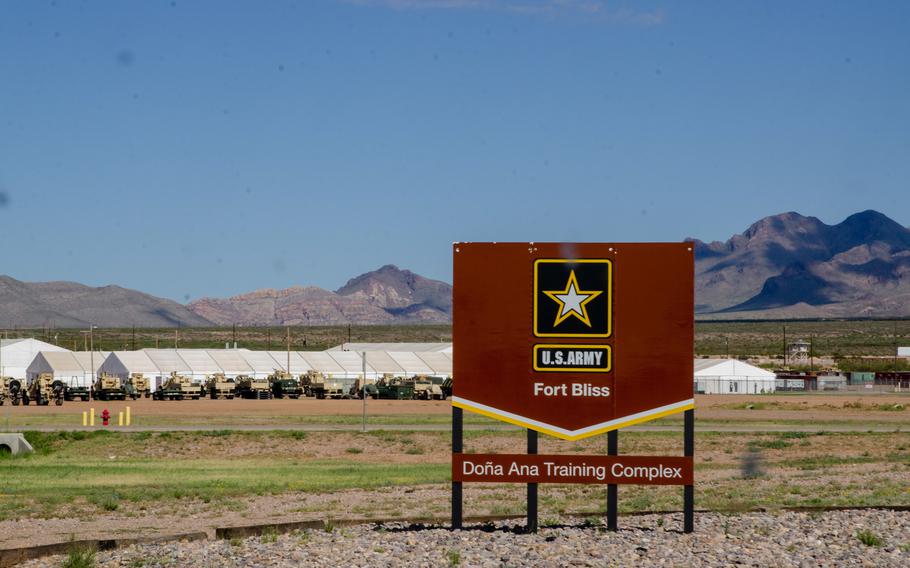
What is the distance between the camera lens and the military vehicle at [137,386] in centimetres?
11031

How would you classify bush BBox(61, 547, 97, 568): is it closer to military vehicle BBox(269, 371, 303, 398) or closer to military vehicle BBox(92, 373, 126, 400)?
military vehicle BBox(92, 373, 126, 400)

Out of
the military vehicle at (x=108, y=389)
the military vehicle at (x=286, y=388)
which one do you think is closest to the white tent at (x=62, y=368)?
the military vehicle at (x=108, y=389)

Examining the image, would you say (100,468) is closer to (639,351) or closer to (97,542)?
(97,542)

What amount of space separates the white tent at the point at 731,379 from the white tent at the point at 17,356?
69.1 metres

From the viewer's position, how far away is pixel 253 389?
111000 millimetres

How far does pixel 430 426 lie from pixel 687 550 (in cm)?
4785

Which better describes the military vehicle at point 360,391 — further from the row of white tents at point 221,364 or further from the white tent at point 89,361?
the white tent at point 89,361

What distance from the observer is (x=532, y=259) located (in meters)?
18.0

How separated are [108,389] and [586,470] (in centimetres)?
9397

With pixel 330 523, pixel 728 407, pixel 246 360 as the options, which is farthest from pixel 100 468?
pixel 246 360

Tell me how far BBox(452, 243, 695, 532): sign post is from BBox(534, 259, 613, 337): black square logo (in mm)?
14

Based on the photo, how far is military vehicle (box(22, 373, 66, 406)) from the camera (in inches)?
3971

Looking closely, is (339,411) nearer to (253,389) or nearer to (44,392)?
(253,389)

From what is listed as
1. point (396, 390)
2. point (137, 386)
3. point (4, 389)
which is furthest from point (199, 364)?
point (396, 390)
